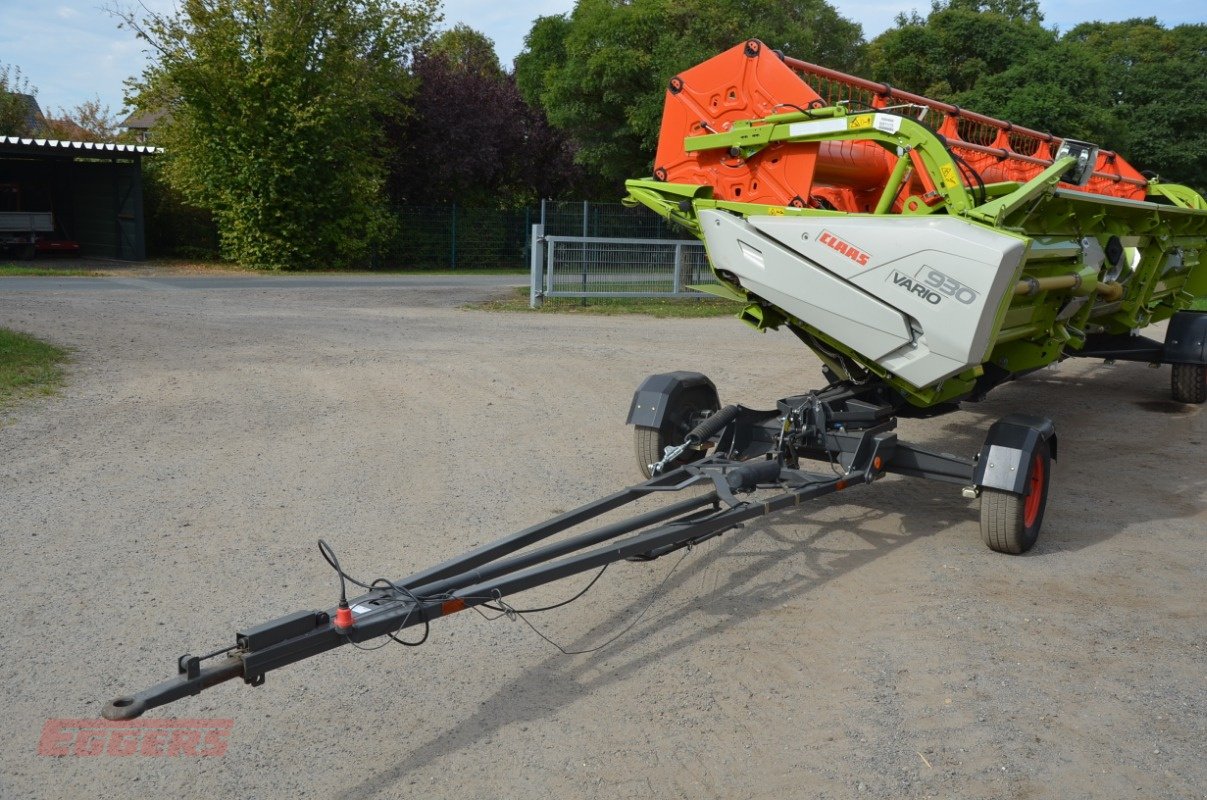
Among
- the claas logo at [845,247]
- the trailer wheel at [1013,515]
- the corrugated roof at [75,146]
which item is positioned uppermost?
the corrugated roof at [75,146]

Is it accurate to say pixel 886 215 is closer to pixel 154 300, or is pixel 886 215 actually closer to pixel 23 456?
pixel 23 456

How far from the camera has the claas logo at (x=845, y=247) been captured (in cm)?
575

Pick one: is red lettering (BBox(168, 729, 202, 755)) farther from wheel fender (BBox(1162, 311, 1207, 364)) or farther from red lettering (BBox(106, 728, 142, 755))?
wheel fender (BBox(1162, 311, 1207, 364))

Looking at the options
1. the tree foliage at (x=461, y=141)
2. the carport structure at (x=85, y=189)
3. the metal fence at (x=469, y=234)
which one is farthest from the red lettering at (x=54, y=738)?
the tree foliage at (x=461, y=141)

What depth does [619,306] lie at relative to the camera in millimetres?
18328

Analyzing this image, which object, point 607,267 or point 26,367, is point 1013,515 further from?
point 607,267

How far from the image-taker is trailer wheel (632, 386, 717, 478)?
22.4 feet

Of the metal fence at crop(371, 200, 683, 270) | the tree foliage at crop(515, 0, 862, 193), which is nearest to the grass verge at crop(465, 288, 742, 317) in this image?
the tree foliage at crop(515, 0, 862, 193)

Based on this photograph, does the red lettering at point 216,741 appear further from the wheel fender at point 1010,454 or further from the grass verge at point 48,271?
the grass verge at point 48,271

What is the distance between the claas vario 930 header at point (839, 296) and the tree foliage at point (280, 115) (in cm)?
1954

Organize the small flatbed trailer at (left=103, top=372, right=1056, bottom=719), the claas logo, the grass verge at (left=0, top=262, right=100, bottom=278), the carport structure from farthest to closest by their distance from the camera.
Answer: the carport structure
the grass verge at (left=0, top=262, right=100, bottom=278)
the claas logo
the small flatbed trailer at (left=103, top=372, right=1056, bottom=719)

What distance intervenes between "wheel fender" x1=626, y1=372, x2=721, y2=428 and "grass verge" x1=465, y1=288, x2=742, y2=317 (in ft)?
34.5

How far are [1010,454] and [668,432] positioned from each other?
2.13 m

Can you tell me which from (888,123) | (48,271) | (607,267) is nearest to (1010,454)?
(888,123)
